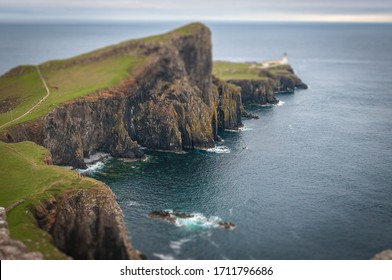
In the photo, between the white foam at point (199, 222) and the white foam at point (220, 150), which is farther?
the white foam at point (220, 150)

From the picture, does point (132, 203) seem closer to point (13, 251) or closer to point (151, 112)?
point (13, 251)

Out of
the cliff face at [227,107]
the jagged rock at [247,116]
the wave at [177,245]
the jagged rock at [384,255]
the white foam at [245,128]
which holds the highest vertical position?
the cliff face at [227,107]

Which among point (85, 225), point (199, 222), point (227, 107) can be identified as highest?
point (227, 107)

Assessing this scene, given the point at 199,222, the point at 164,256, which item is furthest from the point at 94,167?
the point at 164,256

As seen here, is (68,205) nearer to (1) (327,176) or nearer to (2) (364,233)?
(2) (364,233)

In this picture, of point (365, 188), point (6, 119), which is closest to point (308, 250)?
point (365, 188)

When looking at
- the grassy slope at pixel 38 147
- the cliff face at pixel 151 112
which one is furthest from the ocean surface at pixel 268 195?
the grassy slope at pixel 38 147

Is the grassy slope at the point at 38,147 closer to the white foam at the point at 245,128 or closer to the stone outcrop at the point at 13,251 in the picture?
the stone outcrop at the point at 13,251
